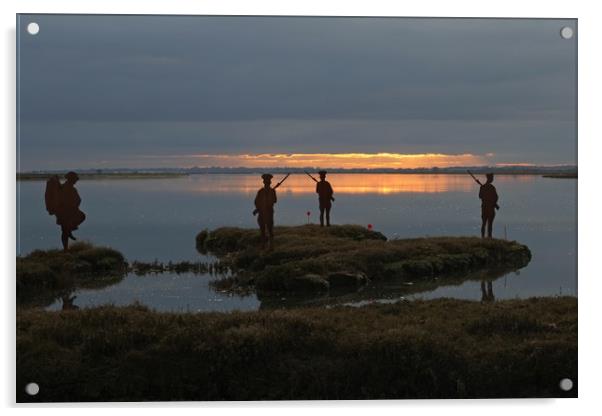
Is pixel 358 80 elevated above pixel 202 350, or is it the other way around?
pixel 358 80

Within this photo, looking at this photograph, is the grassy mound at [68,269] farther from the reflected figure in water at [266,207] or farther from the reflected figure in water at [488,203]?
the reflected figure in water at [488,203]

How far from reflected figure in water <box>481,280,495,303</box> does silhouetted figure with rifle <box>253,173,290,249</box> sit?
3.14m

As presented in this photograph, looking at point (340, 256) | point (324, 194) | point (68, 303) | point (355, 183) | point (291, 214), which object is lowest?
point (68, 303)

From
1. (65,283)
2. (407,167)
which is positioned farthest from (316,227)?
(65,283)

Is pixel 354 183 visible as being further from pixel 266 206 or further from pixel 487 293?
pixel 487 293

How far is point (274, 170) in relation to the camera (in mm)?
10922

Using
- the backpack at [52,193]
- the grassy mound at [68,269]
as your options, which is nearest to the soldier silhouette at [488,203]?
the grassy mound at [68,269]

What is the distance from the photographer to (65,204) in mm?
10773

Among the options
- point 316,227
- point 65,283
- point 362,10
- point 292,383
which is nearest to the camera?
point 292,383

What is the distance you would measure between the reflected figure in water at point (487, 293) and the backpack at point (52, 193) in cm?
595

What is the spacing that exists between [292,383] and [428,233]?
377 centimetres

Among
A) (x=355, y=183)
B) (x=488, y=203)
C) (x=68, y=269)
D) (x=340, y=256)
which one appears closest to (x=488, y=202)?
(x=488, y=203)

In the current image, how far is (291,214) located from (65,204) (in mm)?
3056
